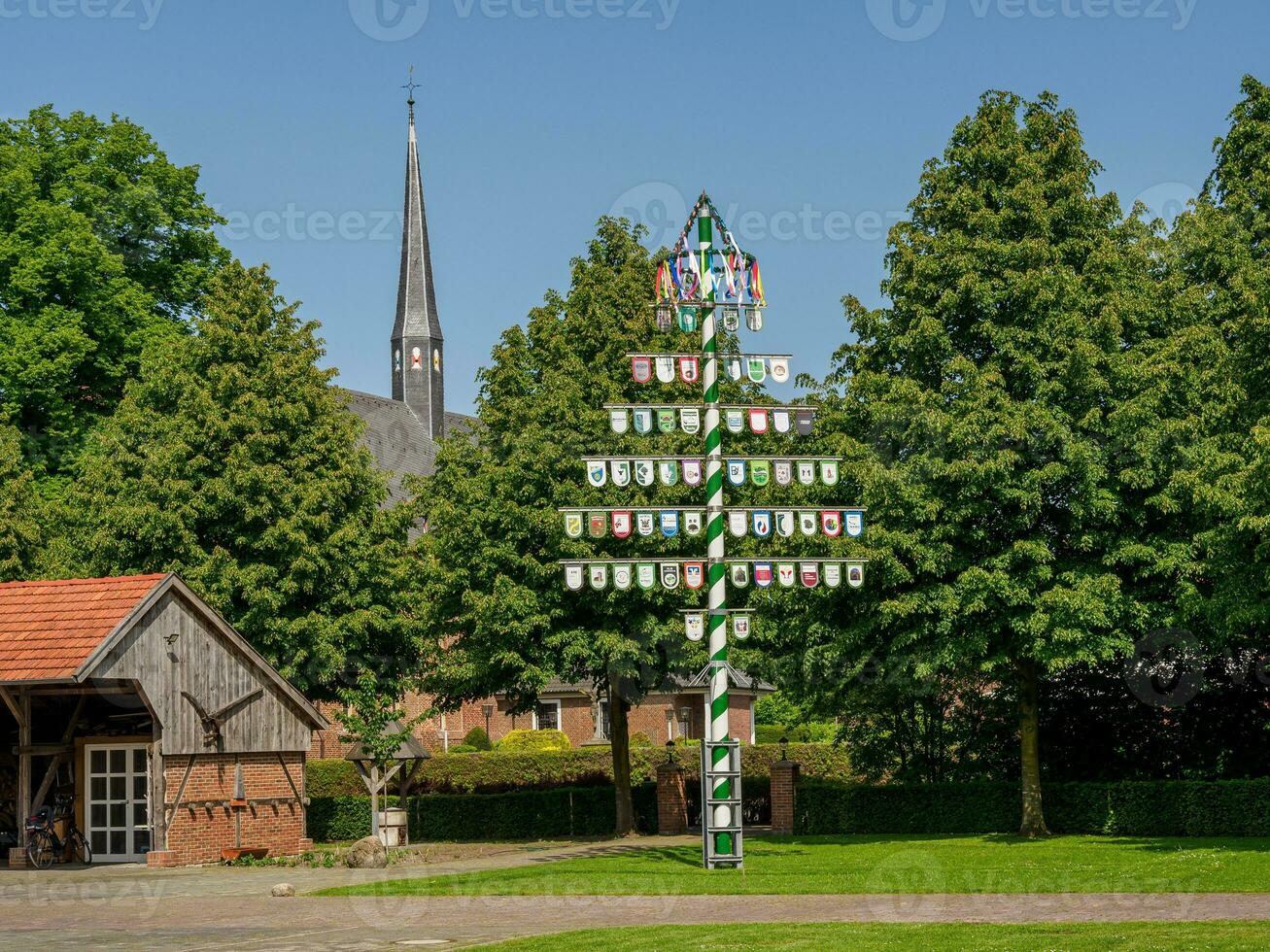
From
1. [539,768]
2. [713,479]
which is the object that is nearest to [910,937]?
[713,479]

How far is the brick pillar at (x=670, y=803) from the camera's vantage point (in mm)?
36094

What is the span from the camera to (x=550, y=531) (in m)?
31.7

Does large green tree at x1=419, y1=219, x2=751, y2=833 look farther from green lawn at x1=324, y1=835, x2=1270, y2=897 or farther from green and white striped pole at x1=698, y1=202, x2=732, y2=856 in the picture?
green and white striped pole at x1=698, y1=202, x2=732, y2=856

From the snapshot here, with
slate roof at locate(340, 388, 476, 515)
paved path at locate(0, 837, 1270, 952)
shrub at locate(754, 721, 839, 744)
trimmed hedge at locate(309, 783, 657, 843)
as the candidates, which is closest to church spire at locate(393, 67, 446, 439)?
slate roof at locate(340, 388, 476, 515)

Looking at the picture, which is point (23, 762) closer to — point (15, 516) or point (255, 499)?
point (255, 499)

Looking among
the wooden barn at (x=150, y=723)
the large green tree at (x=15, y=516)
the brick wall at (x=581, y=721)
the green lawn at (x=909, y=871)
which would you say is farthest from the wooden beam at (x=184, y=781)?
the brick wall at (x=581, y=721)

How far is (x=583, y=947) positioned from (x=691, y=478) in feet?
35.0

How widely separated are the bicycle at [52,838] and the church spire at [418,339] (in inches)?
1861

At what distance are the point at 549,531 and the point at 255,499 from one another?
713 centimetres

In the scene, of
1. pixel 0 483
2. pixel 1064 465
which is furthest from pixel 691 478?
pixel 0 483

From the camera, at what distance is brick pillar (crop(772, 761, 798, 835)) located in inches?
1377

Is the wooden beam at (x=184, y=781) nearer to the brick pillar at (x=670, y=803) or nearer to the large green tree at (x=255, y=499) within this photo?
the large green tree at (x=255, y=499)

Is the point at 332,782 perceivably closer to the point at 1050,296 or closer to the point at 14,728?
the point at 14,728

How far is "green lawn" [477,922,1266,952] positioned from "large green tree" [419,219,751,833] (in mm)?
16131
